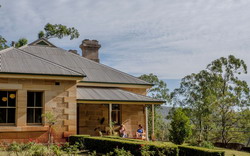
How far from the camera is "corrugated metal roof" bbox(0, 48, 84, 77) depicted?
587 inches

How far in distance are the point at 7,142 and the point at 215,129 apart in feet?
63.0

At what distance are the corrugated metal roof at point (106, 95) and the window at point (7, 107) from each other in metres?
3.38

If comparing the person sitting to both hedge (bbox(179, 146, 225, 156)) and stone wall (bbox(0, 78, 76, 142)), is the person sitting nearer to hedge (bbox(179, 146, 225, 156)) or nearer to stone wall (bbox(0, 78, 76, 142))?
stone wall (bbox(0, 78, 76, 142))

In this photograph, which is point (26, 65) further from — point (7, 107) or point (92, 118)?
point (92, 118)

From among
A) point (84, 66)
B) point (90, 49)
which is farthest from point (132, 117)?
point (90, 49)

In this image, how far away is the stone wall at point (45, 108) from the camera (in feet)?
47.8

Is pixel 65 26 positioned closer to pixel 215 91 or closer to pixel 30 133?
pixel 215 91

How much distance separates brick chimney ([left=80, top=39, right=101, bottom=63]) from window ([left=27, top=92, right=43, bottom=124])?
31.3ft

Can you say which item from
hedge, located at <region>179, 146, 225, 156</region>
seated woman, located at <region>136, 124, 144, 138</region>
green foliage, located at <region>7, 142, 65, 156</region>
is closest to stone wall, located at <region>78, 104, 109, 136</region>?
seated woman, located at <region>136, 124, 144, 138</region>

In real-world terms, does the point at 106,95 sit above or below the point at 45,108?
above

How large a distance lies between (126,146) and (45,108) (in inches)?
204

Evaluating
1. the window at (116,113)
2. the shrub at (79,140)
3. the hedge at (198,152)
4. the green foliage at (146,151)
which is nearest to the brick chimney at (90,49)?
the window at (116,113)

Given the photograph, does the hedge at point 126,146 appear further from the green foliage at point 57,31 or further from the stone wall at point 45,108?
the green foliage at point 57,31

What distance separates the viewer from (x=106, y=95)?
18.5m
